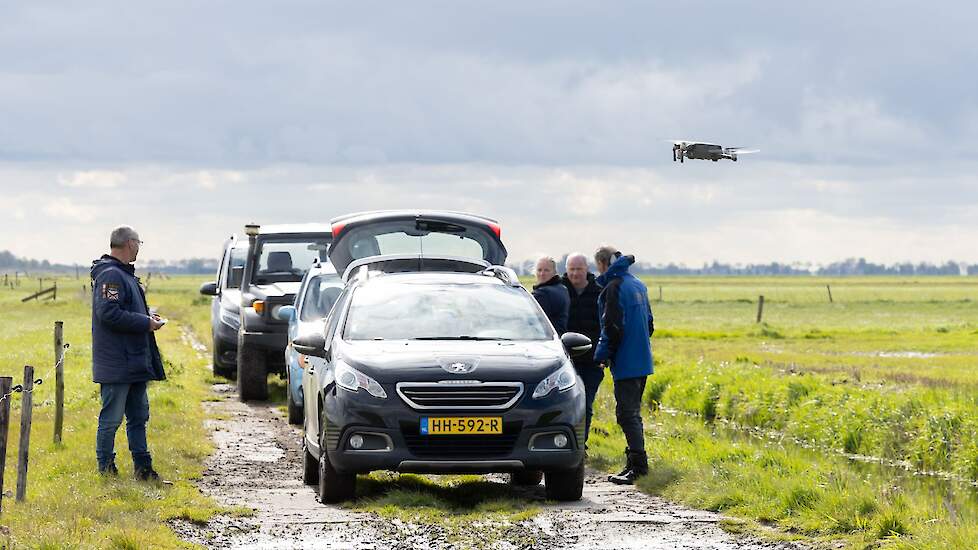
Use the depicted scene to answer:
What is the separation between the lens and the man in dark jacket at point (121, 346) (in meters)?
10.9

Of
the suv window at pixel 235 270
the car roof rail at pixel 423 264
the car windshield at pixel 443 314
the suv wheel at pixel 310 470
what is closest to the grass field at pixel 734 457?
the suv wheel at pixel 310 470

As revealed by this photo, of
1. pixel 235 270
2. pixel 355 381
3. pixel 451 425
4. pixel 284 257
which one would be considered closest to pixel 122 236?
pixel 355 381

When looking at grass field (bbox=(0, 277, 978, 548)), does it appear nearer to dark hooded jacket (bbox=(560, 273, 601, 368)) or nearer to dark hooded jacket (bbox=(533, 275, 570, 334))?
dark hooded jacket (bbox=(560, 273, 601, 368))

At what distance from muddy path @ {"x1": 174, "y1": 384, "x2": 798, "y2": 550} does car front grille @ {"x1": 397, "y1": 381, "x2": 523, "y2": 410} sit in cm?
88

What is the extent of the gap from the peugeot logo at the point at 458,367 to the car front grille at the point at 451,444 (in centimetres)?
46

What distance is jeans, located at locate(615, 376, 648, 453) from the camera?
A: 12.0m

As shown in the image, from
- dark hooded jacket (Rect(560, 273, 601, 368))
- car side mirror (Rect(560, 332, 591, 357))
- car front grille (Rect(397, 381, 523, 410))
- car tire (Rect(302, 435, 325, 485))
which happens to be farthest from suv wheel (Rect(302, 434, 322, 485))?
dark hooded jacket (Rect(560, 273, 601, 368))

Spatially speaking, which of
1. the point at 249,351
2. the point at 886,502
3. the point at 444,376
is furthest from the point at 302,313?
the point at 886,502

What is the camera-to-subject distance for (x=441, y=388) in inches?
385

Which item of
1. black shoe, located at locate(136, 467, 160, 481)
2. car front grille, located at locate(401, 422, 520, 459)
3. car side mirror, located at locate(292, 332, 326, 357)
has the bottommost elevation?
black shoe, located at locate(136, 467, 160, 481)

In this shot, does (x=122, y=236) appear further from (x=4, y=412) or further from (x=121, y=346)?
(x=4, y=412)

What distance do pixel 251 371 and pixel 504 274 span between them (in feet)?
26.6

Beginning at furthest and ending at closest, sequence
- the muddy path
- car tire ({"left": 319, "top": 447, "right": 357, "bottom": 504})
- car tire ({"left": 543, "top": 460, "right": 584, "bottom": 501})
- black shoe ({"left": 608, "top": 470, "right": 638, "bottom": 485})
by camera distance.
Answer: black shoe ({"left": 608, "top": 470, "right": 638, "bottom": 485})
car tire ({"left": 543, "top": 460, "right": 584, "bottom": 501})
car tire ({"left": 319, "top": 447, "right": 357, "bottom": 504})
the muddy path

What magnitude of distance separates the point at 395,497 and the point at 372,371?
1.02 metres
